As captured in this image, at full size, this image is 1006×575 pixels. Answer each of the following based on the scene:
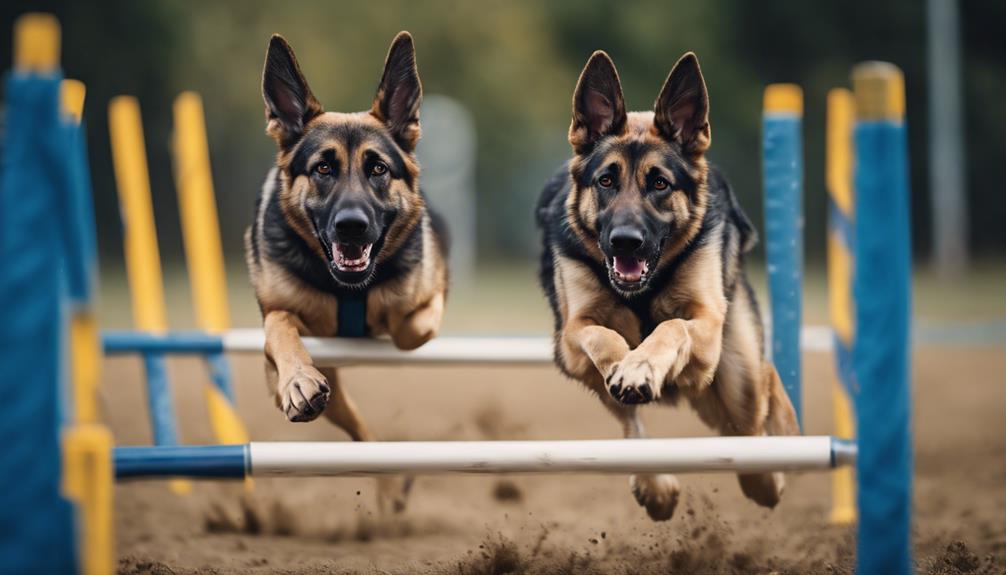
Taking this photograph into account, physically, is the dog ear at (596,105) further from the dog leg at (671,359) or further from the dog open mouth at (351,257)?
the dog open mouth at (351,257)

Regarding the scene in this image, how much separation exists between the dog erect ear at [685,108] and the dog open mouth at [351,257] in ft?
3.83

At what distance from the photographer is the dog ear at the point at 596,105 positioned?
4145 mm

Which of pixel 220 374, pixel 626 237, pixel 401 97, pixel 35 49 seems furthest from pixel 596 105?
pixel 220 374

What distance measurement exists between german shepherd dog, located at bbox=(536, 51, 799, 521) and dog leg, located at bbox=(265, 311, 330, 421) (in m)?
0.90

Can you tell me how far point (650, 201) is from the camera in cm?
414

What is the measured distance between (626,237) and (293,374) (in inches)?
47.3

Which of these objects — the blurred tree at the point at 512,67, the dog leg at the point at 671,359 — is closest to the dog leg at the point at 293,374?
the dog leg at the point at 671,359

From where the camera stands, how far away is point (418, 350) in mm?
4910

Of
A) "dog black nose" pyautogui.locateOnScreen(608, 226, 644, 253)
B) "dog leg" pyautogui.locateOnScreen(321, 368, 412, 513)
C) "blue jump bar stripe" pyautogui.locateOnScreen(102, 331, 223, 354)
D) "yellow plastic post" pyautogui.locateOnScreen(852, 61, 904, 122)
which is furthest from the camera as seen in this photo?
"dog leg" pyautogui.locateOnScreen(321, 368, 412, 513)

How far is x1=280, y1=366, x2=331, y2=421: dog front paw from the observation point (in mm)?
4020

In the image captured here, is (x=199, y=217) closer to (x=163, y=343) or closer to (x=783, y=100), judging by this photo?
(x=163, y=343)

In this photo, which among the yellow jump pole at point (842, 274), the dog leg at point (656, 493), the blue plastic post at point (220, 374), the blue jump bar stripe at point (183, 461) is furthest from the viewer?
the blue plastic post at point (220, 374)

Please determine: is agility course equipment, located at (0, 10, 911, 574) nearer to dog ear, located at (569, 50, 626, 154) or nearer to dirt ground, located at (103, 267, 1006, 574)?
dirt ground, located at (103, 267, 1006, 574)

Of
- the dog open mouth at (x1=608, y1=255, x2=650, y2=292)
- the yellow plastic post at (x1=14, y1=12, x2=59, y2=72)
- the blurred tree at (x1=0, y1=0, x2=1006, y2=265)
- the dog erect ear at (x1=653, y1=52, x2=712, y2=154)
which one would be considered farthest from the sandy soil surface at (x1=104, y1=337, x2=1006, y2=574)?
the blurred tree at (x1=0, y1=0, x2=1006, y2=265)
